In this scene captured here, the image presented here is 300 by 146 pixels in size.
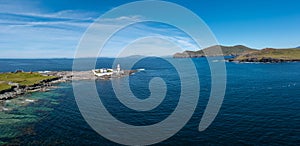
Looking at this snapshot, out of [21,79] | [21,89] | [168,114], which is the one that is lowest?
[168,114]

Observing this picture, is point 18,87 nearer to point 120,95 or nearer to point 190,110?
point 120,95

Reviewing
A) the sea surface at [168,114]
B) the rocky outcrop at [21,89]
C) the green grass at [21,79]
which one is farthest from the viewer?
the green grass at [21,79]

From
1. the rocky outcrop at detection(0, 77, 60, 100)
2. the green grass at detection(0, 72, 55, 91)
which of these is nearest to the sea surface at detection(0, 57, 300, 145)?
the rocky outcrop at detection(0, 77, 60, 100)

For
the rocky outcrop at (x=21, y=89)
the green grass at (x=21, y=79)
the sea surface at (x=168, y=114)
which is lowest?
the sea surface at (x=168, y=114)

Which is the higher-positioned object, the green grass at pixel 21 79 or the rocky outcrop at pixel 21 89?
the green grass at pixel 21 79

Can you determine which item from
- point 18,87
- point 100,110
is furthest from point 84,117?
point 18,87

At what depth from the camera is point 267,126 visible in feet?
169

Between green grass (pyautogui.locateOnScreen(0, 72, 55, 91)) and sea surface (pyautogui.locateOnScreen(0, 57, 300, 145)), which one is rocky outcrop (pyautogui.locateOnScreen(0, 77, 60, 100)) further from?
sea surface (pyautogui.locateOnScreen(0, 57, 300, 145))

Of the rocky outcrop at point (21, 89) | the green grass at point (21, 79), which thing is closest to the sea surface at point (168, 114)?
the rocky outcrop at point (21, 89)

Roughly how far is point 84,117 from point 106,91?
3765 centimetres

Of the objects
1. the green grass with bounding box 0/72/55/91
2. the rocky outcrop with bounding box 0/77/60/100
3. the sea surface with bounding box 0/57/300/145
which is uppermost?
the green grass with bounding box 0/72/55/91

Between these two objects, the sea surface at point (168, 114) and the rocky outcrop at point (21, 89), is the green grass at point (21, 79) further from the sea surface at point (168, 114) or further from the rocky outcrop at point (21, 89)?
the sea surface at point (168, 114)

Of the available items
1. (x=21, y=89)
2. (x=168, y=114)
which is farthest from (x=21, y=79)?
(x=168, y=114)

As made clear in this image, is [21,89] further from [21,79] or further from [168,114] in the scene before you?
[168,114]
